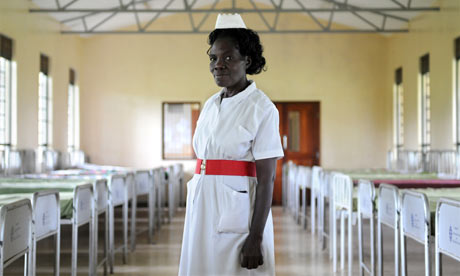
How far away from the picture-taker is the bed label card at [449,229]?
7.89ft

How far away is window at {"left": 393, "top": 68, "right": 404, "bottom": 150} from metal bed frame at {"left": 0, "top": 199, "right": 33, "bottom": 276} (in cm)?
903

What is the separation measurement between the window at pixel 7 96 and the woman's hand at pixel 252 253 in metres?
6.65

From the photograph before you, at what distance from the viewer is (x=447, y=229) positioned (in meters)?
2.52

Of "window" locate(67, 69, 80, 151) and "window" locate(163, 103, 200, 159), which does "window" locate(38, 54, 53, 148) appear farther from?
"window" locate(163, 103, 200, 159)

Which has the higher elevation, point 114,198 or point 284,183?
point 114,198

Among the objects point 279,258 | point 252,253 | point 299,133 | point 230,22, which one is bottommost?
point 279,258

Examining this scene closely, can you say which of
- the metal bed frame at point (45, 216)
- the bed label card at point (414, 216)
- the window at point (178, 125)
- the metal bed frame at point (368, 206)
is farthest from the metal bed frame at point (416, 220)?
the window at point (178, 125)

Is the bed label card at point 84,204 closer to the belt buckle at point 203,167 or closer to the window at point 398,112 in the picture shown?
the belt buckle at point 203,167

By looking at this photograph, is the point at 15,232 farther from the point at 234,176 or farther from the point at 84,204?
the point at 84,204

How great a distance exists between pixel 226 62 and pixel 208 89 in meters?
9.45

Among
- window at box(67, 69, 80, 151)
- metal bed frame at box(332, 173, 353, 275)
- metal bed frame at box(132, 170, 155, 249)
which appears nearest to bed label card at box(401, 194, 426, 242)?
metal bed frame at box(332, 173, 353, 275)


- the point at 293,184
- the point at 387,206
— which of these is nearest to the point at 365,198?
the point at 387,206

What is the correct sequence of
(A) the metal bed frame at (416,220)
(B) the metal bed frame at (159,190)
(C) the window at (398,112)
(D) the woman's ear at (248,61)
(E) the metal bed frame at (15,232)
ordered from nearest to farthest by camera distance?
(D) the woman's ear at (248,61) < (E) the metal bed frame at (15,232) < (A) the metal bed frame at (416,220) < (B) the metal bed frame at (159,190) < (C) the window at (398,112)

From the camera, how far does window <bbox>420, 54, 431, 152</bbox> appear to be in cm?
888
